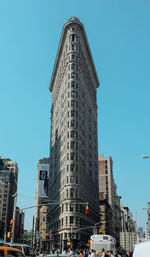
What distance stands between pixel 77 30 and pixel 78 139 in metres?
42.1

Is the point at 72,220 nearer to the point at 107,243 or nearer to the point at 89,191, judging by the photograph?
the point at 89,191

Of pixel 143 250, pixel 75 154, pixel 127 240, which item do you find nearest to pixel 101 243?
pixel 143 250

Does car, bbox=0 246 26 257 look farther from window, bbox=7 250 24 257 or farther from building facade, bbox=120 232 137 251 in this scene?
building facade, bbox=120 232 137 251

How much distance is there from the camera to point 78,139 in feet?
278

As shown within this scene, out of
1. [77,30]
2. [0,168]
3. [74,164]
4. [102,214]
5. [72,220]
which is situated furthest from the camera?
[0,168]

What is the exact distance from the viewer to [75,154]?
8250cm

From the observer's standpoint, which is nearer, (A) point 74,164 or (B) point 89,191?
(A) point 74,164

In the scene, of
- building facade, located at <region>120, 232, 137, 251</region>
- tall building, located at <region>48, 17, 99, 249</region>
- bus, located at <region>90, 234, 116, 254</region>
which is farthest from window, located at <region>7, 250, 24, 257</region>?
building facade, located at <region>120, 232, 137, 251</region>

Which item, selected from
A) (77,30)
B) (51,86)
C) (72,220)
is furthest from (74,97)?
(51,86)

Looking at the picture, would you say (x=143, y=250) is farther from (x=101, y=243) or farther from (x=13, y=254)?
(x=101, y=243)

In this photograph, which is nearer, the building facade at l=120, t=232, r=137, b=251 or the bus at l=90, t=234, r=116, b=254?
the bus at l=90, t=234, r=116, b=254

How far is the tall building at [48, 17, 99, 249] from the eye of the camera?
77.2m

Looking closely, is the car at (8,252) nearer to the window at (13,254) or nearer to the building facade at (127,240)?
the window at (13,254)

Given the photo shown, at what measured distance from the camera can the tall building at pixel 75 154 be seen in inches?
3039
